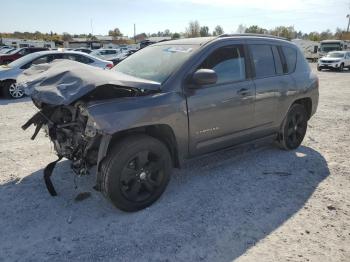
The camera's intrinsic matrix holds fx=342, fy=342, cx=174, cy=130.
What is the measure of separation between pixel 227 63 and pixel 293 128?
2.05m

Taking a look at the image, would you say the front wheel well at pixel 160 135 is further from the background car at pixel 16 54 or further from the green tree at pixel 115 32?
the green tree at pixel 115 32

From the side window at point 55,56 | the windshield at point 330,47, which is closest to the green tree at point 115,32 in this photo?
the windshield at point 330,47

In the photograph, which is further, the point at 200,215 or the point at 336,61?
the point at 336,61

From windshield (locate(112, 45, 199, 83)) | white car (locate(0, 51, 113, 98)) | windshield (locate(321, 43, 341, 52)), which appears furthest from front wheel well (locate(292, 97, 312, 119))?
windshield (locate(321, 43, 341, 52))

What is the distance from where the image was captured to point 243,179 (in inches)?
185

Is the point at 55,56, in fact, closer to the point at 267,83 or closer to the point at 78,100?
the point at 267,83

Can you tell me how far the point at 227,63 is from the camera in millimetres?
4520

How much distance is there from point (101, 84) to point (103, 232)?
1.47m

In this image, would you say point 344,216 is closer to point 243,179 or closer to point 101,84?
point 243,179

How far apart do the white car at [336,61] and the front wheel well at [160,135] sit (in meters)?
26.0

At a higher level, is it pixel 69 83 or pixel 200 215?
pixel 69 83

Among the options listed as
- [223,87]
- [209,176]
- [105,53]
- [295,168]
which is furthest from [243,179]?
[105,53]

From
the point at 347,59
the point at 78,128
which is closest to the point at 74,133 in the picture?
the point at 78,128

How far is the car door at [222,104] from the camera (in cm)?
409
